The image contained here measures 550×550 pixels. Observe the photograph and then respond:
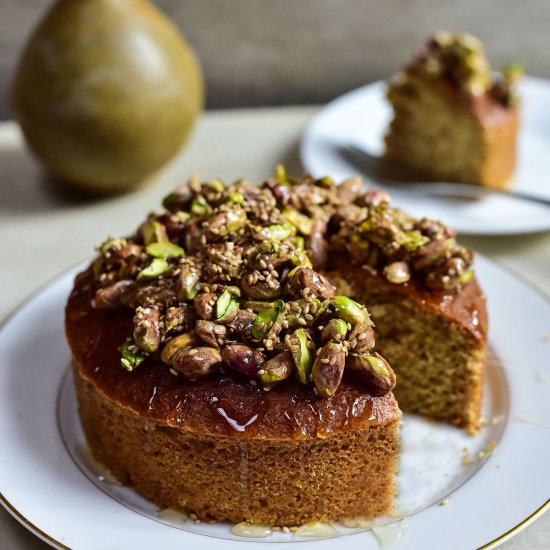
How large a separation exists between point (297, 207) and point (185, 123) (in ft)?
3.24

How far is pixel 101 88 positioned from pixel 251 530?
1571 millimetres

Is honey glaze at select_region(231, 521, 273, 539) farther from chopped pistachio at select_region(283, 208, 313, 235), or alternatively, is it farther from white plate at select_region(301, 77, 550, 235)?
white plate at select_region(301, 77, 550, 235)

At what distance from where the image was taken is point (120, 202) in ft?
9.70

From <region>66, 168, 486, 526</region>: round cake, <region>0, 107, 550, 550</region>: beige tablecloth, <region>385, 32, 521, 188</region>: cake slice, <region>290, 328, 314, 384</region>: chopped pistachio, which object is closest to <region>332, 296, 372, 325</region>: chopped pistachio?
<region>66, 168, 486, 526</region>: round cake

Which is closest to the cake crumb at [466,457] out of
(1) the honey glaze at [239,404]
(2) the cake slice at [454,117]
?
(1) the honey glaze at [239,404]

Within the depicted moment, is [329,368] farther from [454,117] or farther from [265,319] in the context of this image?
[454,117]

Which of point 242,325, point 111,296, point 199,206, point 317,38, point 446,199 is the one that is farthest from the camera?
point 317,38

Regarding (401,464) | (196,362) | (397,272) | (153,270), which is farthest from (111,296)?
(401,464)

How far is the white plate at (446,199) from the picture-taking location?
269cm

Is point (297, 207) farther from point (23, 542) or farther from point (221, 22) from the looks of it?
point (221, 22)

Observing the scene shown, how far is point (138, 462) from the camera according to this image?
5.68 feet

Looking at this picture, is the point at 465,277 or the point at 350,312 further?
the point at 465,277

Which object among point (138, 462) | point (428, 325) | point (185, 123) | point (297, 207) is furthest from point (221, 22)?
point (138, 462)

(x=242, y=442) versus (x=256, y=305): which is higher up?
(x=256, y=305)
